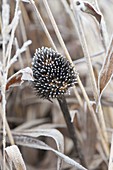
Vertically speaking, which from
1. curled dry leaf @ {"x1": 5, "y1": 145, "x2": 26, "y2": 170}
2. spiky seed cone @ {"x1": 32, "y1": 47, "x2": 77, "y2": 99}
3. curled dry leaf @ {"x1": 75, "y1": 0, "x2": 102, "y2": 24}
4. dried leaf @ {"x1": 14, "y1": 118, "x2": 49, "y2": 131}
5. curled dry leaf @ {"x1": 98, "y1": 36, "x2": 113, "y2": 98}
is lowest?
dried leaf @ {"x1": 14, "y1": 118, "x2": 49, "y2": 131}

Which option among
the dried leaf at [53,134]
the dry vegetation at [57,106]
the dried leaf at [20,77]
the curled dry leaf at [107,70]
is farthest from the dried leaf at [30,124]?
the curled dry leaf at [107,70]

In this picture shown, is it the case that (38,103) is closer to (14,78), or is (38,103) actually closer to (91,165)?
(91,165)

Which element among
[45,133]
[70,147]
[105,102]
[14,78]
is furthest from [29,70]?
[70,147]

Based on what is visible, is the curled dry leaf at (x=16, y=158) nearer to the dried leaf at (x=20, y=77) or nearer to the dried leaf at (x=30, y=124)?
the dried leaf at (x=20, y=77)

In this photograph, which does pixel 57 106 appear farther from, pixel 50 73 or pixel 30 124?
pixel 50 73

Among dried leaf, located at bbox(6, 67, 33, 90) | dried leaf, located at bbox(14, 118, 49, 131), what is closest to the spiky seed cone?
dried leaf, located at bbox(6, 67, 33, 90)

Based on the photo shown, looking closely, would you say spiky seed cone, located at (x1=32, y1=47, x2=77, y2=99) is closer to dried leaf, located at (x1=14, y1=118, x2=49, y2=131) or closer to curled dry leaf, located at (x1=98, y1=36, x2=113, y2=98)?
curled dry leaf, located at (x1=98, y1=36, x2=113, y2=98)

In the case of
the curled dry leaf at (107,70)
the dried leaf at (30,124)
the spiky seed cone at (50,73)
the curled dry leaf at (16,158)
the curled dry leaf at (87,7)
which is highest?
the curled dry leaf at (87,7)
